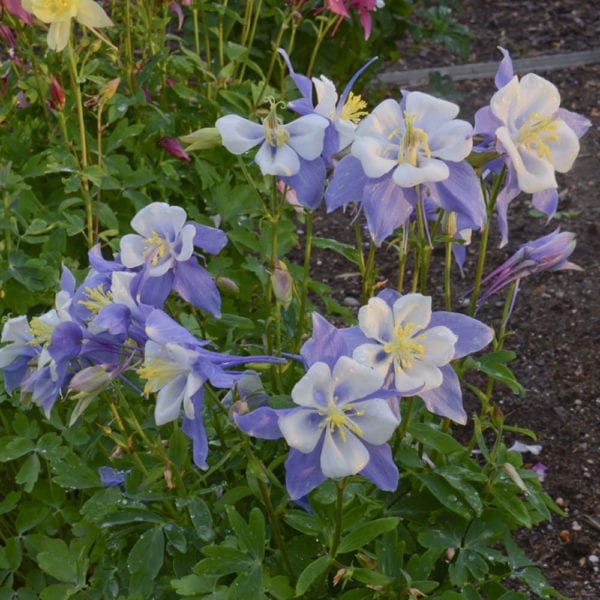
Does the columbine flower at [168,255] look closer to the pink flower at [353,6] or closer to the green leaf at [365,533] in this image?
the green leaf at [365,533]

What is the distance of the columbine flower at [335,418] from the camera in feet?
4.09

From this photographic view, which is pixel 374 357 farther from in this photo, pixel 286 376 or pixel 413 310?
pixel 286 376

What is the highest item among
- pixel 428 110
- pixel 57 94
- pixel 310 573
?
pixel 428 110

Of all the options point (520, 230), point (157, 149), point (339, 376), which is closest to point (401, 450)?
point (339, 376)

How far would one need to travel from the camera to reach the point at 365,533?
1.48 metres

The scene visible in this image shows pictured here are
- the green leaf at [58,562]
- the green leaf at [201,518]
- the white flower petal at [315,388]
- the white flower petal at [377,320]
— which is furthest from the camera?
the green leaf at [58,562]

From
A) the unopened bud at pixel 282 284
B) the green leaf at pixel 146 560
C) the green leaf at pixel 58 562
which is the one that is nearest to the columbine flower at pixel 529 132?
the unopened bud at pixel 282 284

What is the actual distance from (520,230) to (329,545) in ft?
8.07

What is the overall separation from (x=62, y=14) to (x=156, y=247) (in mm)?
606

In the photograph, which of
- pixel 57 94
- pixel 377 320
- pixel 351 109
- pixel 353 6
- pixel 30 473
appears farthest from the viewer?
pixel 353 6

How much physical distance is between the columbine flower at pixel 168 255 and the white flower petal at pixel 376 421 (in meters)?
0.35

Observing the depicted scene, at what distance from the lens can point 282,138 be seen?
1.45 m

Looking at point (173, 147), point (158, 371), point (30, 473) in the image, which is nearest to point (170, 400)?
point (158, 371)

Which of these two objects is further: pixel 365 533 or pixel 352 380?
pixel 365 533
